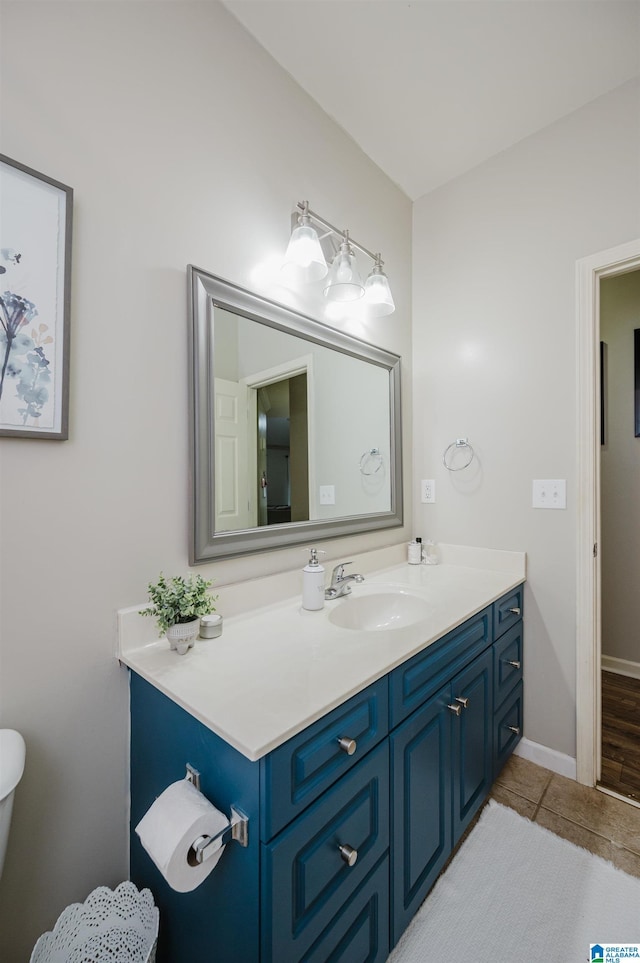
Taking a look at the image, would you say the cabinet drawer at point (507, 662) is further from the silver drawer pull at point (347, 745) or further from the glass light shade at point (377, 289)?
the glass light shade at point (377, 289)

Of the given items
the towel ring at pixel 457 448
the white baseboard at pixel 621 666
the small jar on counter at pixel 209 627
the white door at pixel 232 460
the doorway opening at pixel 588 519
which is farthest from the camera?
the white baseboard at pixel 621 666

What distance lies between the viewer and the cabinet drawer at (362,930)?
82 centimetres

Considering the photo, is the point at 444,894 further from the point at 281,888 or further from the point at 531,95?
the point at 531,95

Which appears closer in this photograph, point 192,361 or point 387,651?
point 387,651

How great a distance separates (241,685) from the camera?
877mm

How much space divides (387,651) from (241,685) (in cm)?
37

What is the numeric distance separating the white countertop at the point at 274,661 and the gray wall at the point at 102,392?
0.50 feet

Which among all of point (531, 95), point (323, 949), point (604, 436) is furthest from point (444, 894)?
point (531, 95)

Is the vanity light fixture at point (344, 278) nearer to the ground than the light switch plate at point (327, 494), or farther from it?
farther from it

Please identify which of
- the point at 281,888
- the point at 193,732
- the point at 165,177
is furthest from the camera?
the point at 165,177

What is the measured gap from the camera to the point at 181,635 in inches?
40.1

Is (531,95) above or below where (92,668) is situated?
above

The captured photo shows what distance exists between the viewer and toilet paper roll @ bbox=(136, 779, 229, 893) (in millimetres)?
683

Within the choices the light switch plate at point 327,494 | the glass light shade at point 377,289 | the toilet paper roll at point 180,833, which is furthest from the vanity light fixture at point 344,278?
the toilet paper roll at point 180,833
